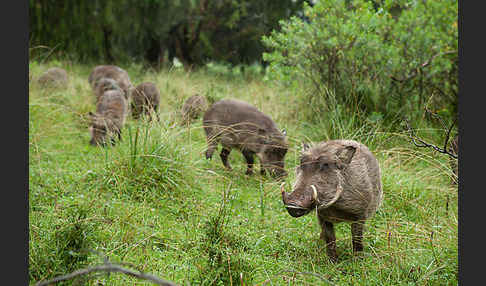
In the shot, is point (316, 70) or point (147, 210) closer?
point (147, 210)

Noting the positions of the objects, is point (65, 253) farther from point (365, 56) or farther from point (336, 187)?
point (365, 56)

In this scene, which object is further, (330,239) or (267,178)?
(267,178)

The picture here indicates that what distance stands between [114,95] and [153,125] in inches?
142

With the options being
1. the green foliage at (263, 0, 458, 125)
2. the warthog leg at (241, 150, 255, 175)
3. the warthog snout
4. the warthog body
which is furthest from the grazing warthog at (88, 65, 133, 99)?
the warthog snout

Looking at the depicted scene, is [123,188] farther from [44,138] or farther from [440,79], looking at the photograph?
[440,79]

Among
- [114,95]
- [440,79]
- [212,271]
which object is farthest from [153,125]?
[440,79]

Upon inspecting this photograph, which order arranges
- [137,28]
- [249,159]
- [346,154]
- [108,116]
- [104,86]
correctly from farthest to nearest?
[137,28]
[104,86]
[108,116]
[249,159]
[346,154]

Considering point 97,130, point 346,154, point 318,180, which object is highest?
point 346,154

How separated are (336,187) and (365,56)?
4832 mm

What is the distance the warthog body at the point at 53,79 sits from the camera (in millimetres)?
10148

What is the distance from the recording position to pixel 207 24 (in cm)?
1516

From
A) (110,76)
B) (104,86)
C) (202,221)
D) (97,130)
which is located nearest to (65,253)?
(202,221)

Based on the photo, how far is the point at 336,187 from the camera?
369cm

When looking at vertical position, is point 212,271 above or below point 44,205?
above
